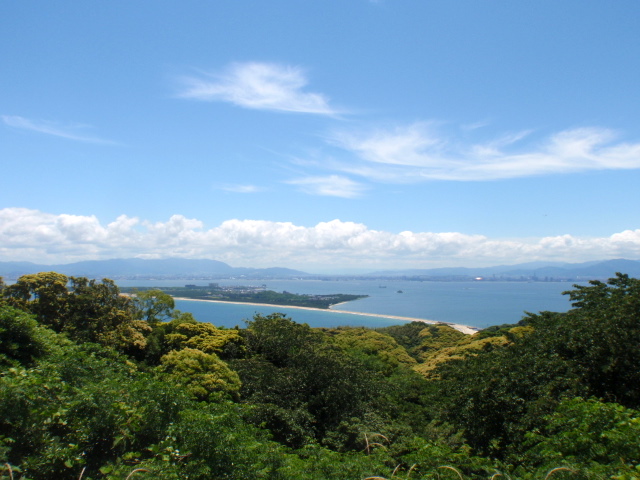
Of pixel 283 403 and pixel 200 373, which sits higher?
pixel 200 373

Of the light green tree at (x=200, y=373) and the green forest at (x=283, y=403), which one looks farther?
the light green tree at (x=200, y=373)

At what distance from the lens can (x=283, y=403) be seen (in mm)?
10320

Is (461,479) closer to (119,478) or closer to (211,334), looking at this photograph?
(119,478)

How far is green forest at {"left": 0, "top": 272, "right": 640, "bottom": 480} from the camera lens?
4684mm

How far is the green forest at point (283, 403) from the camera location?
4684mm

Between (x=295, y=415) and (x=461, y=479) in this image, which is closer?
(x=461, y=479)

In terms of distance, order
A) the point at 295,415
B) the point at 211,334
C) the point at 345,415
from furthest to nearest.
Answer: the point at 211,334
the point at 345,415
the point at 295,415

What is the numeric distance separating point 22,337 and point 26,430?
156 inches

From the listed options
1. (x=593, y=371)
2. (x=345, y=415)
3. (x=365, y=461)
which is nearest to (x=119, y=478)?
(x=365, y=461)

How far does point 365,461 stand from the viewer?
5621 millimetres

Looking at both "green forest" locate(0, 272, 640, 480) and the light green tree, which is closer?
"green forest" locate(0, 272, 640, 480)

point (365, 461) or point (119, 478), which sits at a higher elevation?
point (119, 478)

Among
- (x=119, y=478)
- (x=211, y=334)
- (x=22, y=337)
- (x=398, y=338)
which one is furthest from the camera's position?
(x=398, y=338)

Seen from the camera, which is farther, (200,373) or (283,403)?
(200,373)
